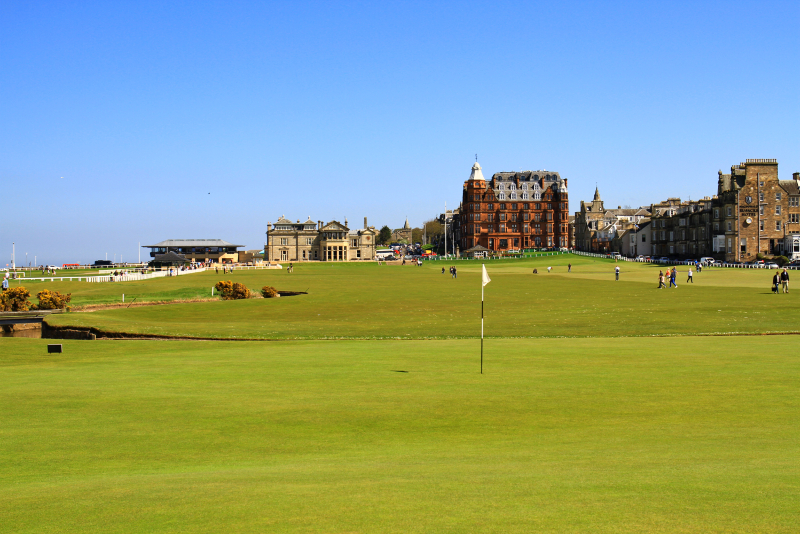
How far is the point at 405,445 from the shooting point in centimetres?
1248

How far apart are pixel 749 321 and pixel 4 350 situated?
36505mm

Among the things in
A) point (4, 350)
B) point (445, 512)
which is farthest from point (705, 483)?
point (4, 350)

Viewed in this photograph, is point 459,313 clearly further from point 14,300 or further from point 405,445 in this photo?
point 405,445

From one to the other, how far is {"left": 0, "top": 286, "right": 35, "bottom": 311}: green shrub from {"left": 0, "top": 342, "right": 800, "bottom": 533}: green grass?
103 feet

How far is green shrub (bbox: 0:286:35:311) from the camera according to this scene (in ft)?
169

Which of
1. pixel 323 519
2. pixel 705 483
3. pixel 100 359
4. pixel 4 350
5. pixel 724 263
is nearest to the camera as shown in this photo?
pixel 323 519

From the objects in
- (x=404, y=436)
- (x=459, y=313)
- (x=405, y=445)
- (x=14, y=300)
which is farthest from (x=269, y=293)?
(x=405, y=445)

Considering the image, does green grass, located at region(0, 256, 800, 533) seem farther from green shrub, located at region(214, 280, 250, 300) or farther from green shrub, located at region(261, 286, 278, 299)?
green shrub, located at region(261, 286, 278, 299)

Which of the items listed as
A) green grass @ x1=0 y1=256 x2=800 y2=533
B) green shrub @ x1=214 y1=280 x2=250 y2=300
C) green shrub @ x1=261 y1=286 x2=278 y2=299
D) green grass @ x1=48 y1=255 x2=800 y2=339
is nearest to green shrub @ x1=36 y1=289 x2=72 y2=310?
green grass @ x1=48 y1=255 x2=800 y2=339

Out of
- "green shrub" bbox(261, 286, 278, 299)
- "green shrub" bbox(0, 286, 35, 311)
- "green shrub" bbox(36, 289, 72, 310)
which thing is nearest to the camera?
"green shrub" bbox(0, 286, 35, 311)

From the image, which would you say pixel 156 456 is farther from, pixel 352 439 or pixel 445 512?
pixel 445 512

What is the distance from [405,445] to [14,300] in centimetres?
4907

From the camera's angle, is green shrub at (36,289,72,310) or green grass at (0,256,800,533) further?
green shrub at (36,289,72,310)

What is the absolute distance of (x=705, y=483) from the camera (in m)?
9.07
